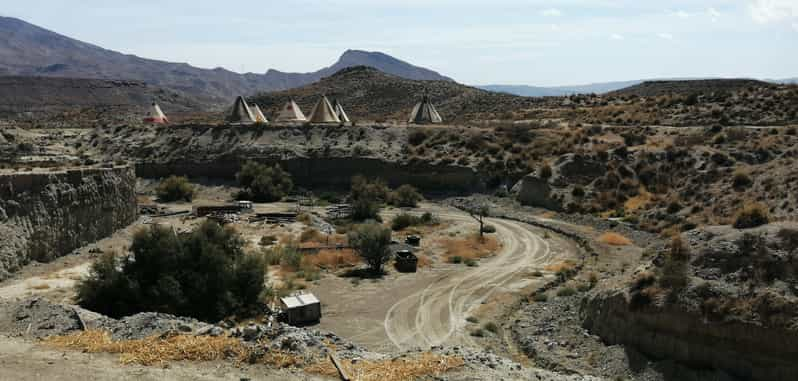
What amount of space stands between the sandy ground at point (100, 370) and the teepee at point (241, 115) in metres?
45.0

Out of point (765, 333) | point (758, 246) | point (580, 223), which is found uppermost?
point (758, 246)

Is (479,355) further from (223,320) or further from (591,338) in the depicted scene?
(223,320)

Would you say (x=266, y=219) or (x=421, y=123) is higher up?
(x=421, y=123)

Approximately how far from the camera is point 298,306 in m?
16.4

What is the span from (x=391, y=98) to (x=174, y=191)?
2195 inches

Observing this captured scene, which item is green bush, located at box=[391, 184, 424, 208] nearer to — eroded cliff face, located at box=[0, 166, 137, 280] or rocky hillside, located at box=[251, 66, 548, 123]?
eroded cliff face, located at box=[0, 166, 137, 280]

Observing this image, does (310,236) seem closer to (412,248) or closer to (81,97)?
(412,248)

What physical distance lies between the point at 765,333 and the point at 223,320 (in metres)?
12.5

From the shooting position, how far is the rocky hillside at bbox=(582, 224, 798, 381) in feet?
36.0

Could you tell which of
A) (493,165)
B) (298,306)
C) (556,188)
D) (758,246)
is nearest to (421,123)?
(493,165)

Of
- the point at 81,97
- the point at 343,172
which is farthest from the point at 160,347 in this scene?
the point at 81,97

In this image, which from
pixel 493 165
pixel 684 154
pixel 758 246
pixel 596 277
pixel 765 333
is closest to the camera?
pixel 765 333

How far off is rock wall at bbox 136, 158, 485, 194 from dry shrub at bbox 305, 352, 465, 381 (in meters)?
31.0

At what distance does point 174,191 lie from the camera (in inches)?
1547
